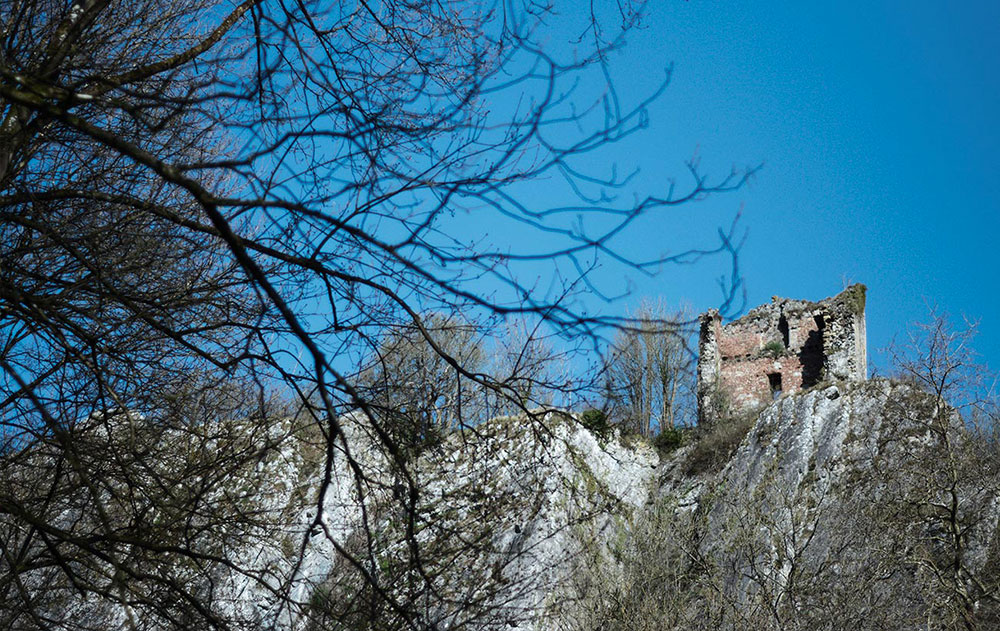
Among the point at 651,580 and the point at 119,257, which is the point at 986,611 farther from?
the point at 119,257

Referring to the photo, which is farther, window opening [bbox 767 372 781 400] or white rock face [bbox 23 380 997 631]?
window opening [bbox 767 372 781 400]

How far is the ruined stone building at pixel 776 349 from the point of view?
24.3 metres

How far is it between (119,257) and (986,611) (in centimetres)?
1268

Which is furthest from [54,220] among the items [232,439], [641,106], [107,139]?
[641,106]

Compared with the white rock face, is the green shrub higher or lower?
higher

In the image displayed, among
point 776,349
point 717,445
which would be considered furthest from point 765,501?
point 776,349

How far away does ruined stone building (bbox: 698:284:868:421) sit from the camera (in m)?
24.3

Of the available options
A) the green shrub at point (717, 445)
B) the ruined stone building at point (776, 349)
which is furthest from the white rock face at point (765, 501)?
the ruined stone building at point (776, 349)

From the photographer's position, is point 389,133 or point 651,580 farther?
point 651,580

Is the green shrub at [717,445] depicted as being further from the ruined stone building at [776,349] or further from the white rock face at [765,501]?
the ruined stone building at [776,349]

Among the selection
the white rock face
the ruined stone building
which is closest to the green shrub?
the white rock face

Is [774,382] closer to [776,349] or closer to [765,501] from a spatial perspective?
[776,349]

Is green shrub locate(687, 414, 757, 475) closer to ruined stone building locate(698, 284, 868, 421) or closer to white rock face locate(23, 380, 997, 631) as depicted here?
white rock face locate(23, 380, 997, 631)

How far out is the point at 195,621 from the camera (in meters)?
3.69
